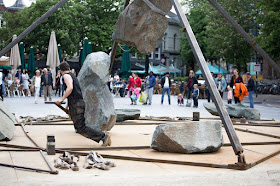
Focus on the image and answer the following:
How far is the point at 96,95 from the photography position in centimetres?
996

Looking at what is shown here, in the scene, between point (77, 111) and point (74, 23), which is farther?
point (74, 23)

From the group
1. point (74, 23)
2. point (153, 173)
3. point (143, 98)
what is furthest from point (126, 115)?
point (74, 23)

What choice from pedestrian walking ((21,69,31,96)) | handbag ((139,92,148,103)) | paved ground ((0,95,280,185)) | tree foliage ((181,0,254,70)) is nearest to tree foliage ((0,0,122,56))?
tree foliage ((181,0,254,70))

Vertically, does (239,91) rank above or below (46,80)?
below

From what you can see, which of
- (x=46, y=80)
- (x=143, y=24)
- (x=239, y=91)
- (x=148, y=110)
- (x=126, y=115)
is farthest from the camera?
(x=46, y=80)

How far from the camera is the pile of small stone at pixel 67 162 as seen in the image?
6.46 metres

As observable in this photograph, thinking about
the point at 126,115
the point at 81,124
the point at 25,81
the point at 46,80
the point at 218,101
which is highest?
the point at 218,101

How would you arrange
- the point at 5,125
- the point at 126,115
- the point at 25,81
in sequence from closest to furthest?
the point at 5,125, the point at 126,115, the point at 25,81

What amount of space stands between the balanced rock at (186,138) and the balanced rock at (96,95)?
2.19m

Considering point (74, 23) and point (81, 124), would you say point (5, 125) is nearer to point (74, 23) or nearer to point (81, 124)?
point (81, 124)

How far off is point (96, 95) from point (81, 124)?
149 centimetres

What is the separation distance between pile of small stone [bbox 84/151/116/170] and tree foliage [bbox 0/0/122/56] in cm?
3994

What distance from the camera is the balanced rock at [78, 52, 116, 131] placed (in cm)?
994

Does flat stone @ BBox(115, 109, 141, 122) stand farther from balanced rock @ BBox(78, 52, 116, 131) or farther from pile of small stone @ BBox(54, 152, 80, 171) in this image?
pile of small stone @ BBox(54, 152, 80, 171)
